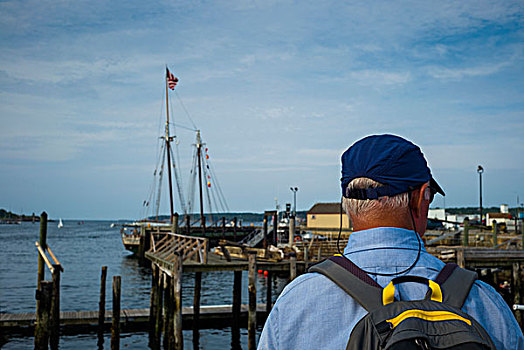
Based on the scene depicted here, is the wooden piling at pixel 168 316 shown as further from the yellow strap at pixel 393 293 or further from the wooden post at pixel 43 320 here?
the yellow strap at pixel 393 293

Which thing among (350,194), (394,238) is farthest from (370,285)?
(350,194)

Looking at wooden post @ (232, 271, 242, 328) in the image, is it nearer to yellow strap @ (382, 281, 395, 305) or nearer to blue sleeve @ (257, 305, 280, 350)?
blue sleeve @ (257, 305, 280, 350)

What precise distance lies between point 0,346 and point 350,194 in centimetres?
2031

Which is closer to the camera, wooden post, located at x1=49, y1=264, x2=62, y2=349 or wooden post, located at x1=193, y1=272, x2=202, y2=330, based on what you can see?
wooden post, located at x1=49, y1=264, x2=62, y2=349

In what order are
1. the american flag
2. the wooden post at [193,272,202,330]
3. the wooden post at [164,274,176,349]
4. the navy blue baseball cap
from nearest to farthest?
the navy blue baseball cap → the wooden post at [164,274,176,349] → the wooden post at [193,272,202,330] → the american flag

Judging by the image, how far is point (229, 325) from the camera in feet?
73.9

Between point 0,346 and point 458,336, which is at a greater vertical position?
point 458,336

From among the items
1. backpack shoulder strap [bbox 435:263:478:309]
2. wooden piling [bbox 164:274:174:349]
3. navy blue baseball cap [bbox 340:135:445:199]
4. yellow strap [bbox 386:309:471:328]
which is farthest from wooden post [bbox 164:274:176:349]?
yellow strap [bbox 386:309:471:328]

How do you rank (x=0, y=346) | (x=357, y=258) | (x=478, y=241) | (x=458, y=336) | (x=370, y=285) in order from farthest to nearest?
(x=478, y=241) → (x=0, y=346) → (x=357, y=258) → (x=370, y=285) → (x=458, y=336)

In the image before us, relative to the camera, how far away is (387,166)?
211cm

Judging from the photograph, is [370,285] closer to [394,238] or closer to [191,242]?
[394,238]

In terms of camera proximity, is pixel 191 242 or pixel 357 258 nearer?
pixel 357 258

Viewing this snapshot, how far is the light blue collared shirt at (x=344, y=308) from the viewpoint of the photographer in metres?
1.93

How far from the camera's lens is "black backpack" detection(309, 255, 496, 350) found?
1665 mm
